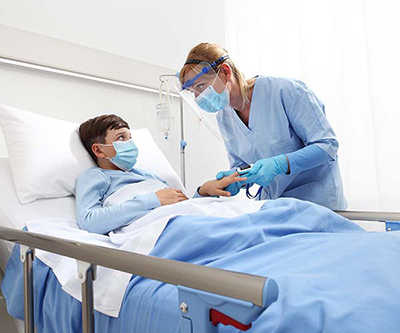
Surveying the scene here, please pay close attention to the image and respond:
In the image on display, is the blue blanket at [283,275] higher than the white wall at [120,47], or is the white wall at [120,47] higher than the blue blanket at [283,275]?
the white wall at [120,47]

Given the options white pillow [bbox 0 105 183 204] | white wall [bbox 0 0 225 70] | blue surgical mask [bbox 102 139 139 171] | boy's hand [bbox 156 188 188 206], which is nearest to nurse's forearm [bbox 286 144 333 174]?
boy's hand [bbox 156 188 188 206]

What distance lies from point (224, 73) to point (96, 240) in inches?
31.2

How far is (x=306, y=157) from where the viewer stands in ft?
4.66

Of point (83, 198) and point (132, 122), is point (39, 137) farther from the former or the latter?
point (132, 122)

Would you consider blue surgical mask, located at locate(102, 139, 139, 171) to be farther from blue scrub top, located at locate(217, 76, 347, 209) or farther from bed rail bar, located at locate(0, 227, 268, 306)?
bed rail bar, located at locate(0, 227, 268, 306)

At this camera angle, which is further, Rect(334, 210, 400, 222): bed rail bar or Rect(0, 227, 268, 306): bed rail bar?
Rect(334, 210, 400, 222): bed rail bar

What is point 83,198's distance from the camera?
1364 millimetres

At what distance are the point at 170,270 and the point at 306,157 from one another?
0.96m

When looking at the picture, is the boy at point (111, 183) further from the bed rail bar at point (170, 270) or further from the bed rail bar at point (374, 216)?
the bed rail bar at point (374, 216)

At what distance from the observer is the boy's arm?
1223 millimetres

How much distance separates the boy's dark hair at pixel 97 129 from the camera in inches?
61.8

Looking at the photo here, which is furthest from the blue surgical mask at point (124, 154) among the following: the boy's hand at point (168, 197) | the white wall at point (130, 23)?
the white wall at point (130, 23)

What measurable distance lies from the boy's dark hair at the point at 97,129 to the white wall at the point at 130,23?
655mm

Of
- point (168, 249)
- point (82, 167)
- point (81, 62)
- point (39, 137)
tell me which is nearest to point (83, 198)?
point (82, 167)
